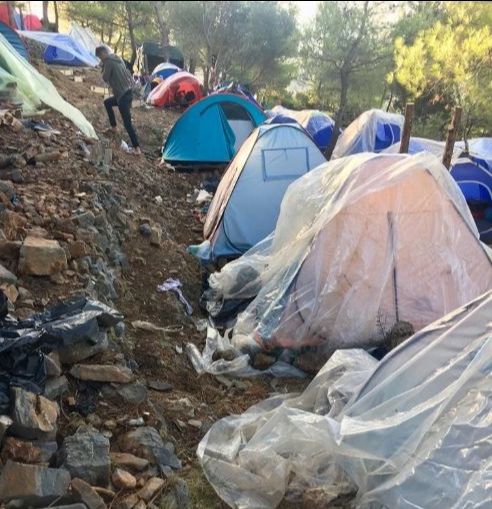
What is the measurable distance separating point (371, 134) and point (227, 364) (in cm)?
1041

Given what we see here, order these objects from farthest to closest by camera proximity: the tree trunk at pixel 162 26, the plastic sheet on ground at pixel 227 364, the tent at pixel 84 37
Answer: the tent at pixel 84 37, the tree trunk at pixel 162 26, the plastic sheet on ground at pixel 227 364

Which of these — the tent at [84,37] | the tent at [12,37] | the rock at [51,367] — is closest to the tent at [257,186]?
the rock at [51,367]

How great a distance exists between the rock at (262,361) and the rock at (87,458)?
2115 mm

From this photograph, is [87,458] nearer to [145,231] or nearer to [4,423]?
[4,423]

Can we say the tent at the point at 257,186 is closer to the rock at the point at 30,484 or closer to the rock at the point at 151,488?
the rock at the point at 151,488

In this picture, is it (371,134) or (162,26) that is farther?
(162,26)

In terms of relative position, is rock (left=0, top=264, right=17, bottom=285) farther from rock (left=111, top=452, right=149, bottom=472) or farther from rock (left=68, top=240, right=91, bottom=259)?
rock (left=111, top=452, right=149, bottom=472)

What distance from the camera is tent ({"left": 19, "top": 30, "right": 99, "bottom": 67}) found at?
23281 mm

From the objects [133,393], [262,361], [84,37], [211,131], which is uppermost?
[84,37]

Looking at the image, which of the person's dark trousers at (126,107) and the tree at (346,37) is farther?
the tree at (346,37)

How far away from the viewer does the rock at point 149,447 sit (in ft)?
9.37

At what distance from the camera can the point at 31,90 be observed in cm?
812

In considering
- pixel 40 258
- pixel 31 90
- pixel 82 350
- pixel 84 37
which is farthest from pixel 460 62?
pixel 84 37

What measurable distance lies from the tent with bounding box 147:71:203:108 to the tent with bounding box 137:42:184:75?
28.4ft
